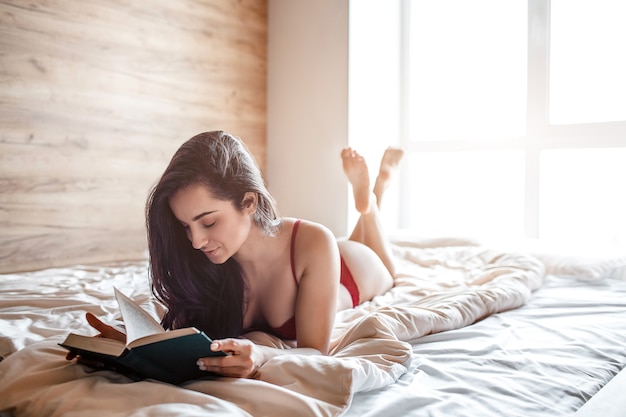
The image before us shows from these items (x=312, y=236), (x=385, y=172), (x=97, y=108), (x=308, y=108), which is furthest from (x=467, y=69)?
(x=312, y=236)

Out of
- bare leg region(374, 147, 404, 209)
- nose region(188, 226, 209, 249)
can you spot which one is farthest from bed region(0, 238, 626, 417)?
bare leg region(374, 147, 404, 209)

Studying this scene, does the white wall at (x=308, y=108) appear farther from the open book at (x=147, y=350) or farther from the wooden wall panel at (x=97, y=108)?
the open book at (x=147, y=350)

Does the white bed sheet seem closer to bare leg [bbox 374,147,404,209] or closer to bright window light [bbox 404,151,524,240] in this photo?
bare leg [bbox 374,147,404,209]

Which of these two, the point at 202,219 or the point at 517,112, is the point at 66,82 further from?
the point at 517,112

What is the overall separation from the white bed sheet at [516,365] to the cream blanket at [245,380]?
0.04m

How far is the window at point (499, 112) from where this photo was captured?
2807 mm

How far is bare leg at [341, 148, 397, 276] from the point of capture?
7.27 ft

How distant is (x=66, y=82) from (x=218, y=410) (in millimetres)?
2130

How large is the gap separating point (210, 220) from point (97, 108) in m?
1.77

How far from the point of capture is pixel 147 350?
3.02ft

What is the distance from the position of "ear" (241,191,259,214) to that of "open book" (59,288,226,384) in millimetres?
315

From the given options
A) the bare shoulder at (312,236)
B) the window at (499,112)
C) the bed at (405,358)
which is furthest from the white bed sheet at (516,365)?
the window at (499,112)

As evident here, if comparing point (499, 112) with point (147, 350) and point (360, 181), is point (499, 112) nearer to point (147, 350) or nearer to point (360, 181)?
point (360, 181)

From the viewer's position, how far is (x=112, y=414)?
87cm
